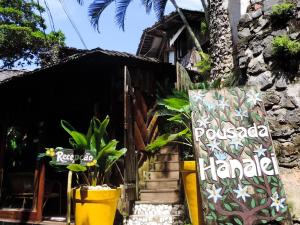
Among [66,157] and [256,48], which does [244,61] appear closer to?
[256,48]

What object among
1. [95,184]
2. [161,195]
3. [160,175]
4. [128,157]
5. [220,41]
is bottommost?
[161,195]

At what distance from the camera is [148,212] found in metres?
5.91

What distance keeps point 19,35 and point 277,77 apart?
53.8 feet

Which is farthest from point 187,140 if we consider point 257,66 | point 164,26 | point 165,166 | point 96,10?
point 164,26

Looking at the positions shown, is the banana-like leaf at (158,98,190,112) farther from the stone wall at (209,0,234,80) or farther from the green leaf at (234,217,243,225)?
the stone wall at (209,0,234,80)

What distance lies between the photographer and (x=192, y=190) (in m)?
4.55

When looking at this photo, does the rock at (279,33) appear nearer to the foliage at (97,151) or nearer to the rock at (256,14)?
the rock at (256,14)

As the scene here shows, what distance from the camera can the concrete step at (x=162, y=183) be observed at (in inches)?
259

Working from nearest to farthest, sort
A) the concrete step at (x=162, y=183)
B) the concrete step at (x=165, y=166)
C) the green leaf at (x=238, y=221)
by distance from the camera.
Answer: the green leaf at (x=238, y=221) → the concrete step at (x=162, y=183) → the concrete step at (x=165, y=166)

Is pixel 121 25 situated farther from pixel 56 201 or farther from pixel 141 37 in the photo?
pixel 56 201

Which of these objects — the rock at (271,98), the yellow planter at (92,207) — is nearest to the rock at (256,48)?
the rock at (271,98)

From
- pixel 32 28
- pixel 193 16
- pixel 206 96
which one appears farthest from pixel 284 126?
pixel 32 28

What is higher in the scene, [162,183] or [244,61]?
[244,61]

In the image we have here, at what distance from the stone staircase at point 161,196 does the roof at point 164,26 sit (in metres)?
5.94
